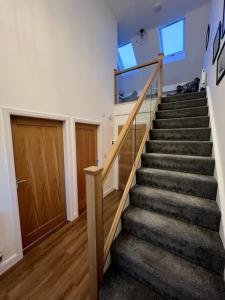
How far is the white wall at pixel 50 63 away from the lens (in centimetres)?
168

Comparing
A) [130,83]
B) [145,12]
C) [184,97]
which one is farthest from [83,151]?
[145,12]

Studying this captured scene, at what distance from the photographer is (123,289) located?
1.24 metres

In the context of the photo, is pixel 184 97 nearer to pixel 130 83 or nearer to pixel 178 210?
pixel 130 83

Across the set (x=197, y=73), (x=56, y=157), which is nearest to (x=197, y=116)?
(x=56, y=157)

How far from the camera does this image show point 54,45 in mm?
2180

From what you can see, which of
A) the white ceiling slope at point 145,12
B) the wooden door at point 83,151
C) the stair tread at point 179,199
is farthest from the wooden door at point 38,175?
the white ceiling slope at point 145,12

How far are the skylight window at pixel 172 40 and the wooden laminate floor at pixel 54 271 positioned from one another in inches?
216

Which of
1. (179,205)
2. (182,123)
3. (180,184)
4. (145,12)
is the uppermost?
(145,12)


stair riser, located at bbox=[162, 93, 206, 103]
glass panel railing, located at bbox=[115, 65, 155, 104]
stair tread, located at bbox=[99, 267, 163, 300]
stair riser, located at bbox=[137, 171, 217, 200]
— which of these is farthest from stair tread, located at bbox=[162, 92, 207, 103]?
stair tread, located at bbox=[99, 267, 163, 300]

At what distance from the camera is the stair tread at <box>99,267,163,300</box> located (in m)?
1.18

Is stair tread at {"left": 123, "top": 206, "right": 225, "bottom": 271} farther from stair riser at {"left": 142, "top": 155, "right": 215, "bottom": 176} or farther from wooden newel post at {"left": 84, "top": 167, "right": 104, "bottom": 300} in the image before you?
stair riser at {"left": 142, "top": 155, "right": 215, "bottom": 176}

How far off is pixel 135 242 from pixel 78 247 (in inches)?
39.7

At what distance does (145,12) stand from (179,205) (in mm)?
5074

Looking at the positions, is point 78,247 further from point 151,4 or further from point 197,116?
point 151,4
